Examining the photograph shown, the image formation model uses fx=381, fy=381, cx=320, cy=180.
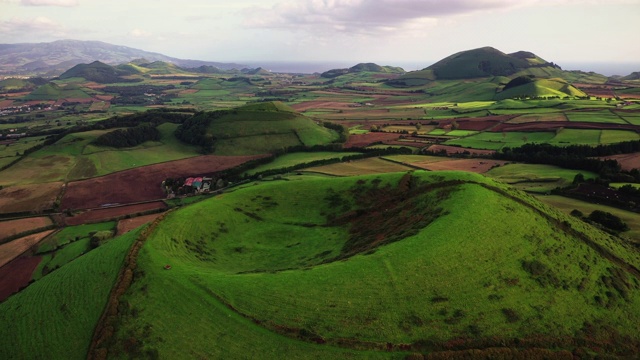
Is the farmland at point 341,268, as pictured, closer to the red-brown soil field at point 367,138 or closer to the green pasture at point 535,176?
the green pasture at point 535,176

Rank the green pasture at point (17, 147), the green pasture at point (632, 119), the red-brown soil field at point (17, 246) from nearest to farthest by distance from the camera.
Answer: the red-brown soil field at point (17, 246) < the green pasture at point (632, 119) < the green pasture at point (17, 147)

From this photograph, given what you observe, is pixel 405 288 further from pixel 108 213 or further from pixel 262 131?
pixel 262 131

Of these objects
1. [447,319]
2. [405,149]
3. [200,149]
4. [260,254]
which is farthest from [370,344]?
[200,149]

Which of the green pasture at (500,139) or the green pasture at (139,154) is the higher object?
the green pasture at (500,139)

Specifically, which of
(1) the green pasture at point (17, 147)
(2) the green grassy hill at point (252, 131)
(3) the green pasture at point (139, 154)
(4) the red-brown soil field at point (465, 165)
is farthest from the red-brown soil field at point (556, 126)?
(1) the green pasture at point (17, 147)

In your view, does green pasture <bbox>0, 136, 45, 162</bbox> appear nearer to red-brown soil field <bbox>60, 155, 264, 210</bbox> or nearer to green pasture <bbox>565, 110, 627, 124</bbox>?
red-brown soil field <bbox>60, 155, 264, 210</bbox>

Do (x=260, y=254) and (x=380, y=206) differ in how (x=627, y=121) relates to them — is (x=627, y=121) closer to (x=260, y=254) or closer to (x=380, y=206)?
(x=380, y=206)

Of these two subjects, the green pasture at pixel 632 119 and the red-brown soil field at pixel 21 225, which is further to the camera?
the green pasture at pixel 632 119
